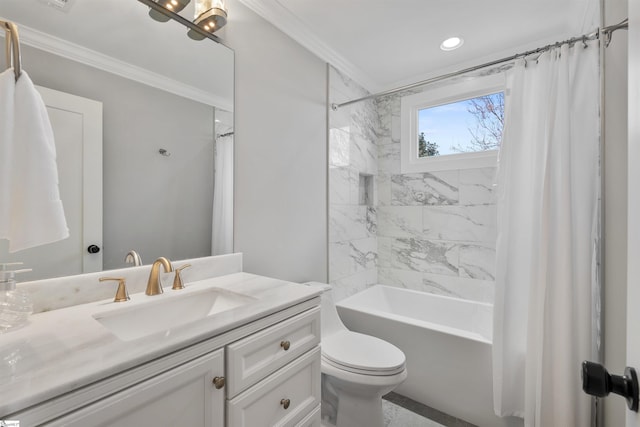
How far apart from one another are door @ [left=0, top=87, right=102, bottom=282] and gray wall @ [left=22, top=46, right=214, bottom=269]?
0.03m

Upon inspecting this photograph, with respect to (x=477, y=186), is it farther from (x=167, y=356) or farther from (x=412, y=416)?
(x=167, y=356)

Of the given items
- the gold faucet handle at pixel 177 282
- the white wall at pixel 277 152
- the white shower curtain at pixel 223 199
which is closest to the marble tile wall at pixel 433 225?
the white wall at pixel 277 152

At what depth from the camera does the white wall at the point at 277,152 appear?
1622 mm

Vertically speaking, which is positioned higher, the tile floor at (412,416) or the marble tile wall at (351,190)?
the marble tile wall at (351,190)

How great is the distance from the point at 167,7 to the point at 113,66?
40 cm

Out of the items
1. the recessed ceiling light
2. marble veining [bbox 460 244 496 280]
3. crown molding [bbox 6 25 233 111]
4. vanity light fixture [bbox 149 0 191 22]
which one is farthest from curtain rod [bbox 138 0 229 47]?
marble veining [bbox 460 244 496 280]

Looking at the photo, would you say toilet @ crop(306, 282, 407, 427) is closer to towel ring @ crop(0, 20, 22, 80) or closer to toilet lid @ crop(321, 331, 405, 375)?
toilet lid @ crop(321, 331, 405, 375)

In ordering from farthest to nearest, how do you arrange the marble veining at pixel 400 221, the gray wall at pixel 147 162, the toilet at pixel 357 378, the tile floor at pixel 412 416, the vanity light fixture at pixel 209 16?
the marble veining at pixel 400 221 → the tile floor at pixel 412 416 → the toilet at pixel 357 378 → the vanity light fixture at pixel 209 16 → the gray wall at pixel 147 162

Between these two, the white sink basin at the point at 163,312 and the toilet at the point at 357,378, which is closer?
the white sink basin at the point at 163,312

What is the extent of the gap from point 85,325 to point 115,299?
25cm

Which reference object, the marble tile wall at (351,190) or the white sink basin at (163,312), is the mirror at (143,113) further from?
the marble tile wall at (351,190)

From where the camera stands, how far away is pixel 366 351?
1667 mm

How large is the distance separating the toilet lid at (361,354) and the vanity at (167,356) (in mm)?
399

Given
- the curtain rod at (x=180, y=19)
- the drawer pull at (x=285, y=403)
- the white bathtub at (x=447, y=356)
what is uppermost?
Result: the curtain rod at (x=180, y=19)
